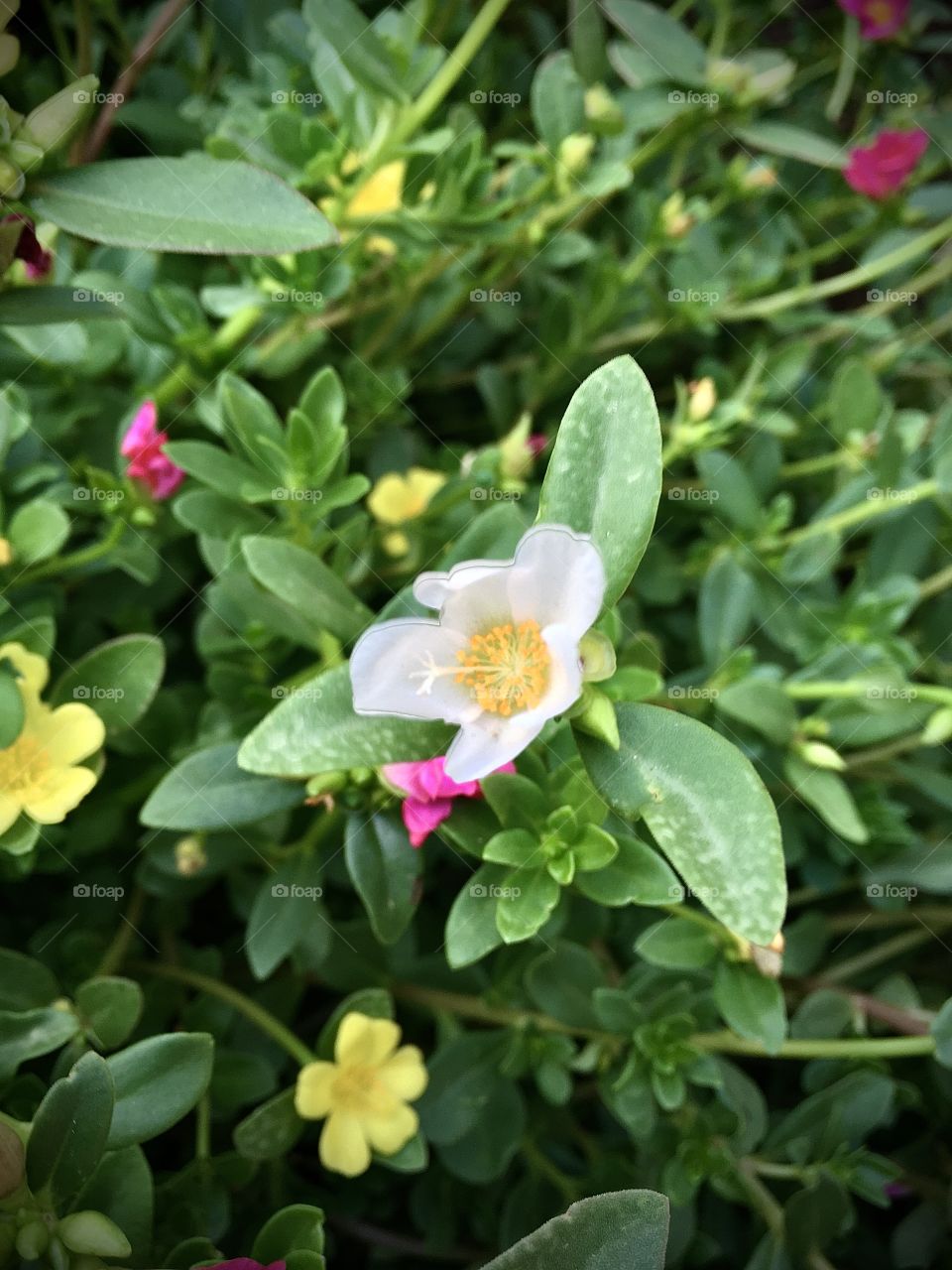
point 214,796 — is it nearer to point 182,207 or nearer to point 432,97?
point 182,207

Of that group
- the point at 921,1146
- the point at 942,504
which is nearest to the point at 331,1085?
the point at 921,1146

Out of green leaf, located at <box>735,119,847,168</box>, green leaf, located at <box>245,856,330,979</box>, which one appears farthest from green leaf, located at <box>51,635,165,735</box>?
green leaf, located at <box>735,119,847,168</box>

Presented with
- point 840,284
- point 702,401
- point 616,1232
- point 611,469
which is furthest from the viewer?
point 840,284

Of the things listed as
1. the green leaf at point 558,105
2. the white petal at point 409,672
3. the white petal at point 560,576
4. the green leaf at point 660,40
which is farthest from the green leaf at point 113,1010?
the green leaf at point 660,40

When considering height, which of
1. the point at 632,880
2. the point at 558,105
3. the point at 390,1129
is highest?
the point at 558,105

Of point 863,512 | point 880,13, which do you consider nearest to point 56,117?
point 863,512

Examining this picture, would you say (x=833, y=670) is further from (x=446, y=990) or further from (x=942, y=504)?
(x=446, y=990)
